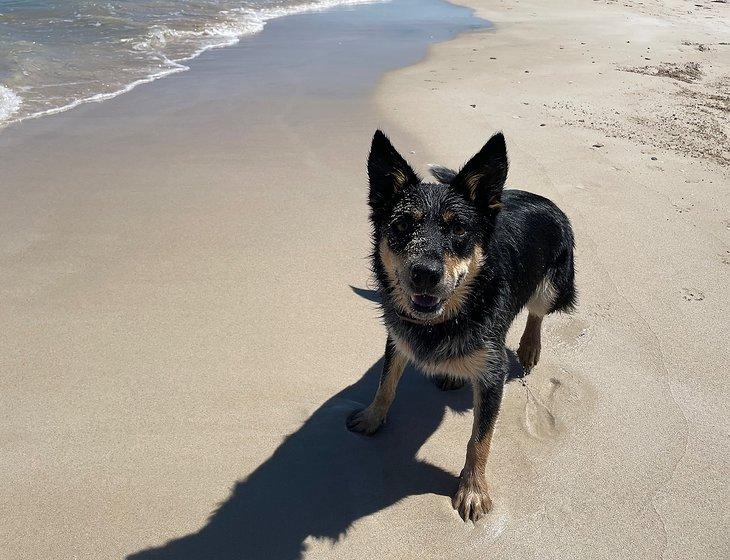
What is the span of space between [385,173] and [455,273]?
71cm

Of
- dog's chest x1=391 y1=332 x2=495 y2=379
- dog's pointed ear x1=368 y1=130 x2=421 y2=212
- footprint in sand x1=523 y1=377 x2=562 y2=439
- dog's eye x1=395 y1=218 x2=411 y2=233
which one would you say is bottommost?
footprint in sand x1=523 y1=377 x2=562 y2=439

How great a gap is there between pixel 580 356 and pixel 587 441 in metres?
0.85

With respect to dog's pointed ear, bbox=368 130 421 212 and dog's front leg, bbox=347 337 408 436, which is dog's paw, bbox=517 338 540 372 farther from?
dog's pointed ear, bbox=368 130 421 212

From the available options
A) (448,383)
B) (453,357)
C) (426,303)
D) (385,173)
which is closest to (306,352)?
(448,383)

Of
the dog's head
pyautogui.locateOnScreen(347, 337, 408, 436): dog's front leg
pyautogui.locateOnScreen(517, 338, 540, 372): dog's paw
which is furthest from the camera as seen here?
pyautogui.locateOnScreen(517, 338, 540, 372): dog's paw

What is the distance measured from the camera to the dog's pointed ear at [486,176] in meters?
3.11

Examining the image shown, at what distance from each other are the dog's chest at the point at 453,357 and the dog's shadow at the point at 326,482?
66 centimetres

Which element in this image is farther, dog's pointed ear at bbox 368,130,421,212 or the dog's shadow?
dog's pointed ear at bbox 368,130,421,212

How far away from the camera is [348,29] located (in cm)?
1555

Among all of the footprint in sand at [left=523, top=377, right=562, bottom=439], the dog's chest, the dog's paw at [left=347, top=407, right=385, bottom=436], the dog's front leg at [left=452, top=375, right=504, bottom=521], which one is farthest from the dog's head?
the footprint in sand at [left=523, top=377, right=562, bottom=439]

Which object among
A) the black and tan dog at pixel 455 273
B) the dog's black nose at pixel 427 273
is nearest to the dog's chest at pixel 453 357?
the black and tan dog at pixel 455 273

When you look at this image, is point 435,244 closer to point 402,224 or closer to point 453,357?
point 402,224

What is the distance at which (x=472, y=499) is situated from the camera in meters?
3.26

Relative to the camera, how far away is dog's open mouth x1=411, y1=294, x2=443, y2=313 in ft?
10.1
